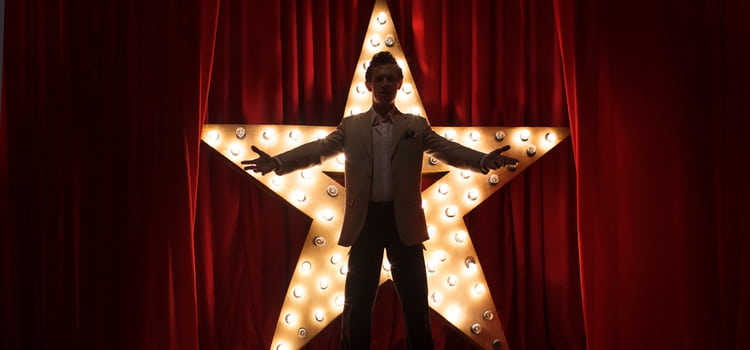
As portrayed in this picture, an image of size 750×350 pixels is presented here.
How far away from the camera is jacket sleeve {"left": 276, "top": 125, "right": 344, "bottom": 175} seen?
7.02ft

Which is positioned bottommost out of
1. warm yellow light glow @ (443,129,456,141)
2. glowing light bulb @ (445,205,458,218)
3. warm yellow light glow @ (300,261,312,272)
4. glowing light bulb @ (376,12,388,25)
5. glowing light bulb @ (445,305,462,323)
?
glowing light bulb @ (445,305,462,323)

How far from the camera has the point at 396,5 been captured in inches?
115

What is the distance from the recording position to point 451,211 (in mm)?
2500

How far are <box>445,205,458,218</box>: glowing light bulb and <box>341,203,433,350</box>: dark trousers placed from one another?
0.41 m

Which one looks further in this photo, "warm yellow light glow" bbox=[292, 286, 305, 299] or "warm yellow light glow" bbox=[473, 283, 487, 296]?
"warm yellow light glow" bbox=[473, 283, 487, 296]

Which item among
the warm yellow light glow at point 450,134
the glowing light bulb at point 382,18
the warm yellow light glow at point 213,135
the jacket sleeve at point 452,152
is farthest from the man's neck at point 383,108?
the warm yellow light glow at point 213,135

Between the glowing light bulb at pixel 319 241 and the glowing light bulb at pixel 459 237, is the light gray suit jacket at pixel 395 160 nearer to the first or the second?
the glowing light bulb at pixel 319 241

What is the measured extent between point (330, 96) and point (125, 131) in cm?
105

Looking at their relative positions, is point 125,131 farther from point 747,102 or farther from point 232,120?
point 747,102

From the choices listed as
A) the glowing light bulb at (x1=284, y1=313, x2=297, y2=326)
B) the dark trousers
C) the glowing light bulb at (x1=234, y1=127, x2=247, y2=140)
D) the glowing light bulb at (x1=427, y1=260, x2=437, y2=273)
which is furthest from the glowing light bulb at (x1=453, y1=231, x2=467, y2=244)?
the glowing light bulb at (x1=234, y1=127, x2=247, y2=140)

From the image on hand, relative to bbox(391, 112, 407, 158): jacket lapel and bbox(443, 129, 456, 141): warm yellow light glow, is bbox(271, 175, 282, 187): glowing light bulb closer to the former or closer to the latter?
bbox(391, 112, 407, 158): jacket lapel

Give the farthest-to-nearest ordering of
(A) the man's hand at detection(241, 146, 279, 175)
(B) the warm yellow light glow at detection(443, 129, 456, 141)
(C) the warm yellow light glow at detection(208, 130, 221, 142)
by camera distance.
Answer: (B) the warm yellow light glow at detection(443, 129, 456, 141) < (C) the warm yellow light glow at detection(208, 130, 221, 142) < (A) the man's hand at detection(241, 146, 279, 175)

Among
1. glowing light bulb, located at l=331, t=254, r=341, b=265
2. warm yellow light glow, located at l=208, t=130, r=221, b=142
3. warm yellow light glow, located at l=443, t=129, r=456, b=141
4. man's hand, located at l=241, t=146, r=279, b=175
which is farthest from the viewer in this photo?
warm yellow light glow, located at l=443, t=129, r=456, b=141

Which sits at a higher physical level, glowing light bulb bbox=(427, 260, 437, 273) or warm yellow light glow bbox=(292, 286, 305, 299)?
glowing light bulb bbox=(427, 260, 437, 273)
